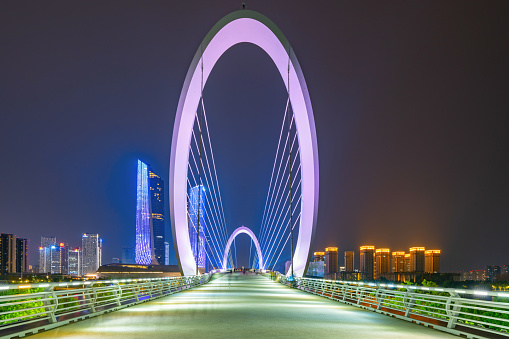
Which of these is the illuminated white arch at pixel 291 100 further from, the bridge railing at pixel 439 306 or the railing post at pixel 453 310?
the railing post at pixel 453 310

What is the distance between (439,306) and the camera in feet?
46.4

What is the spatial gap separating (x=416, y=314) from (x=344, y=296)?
21.0 ft

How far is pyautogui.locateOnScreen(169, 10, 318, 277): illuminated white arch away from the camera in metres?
32.6

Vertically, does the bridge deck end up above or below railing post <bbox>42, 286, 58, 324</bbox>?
below

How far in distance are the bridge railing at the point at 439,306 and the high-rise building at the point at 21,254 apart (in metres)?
157

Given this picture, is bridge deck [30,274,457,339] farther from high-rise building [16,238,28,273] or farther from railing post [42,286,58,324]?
high-rise building [16,238,28,273]

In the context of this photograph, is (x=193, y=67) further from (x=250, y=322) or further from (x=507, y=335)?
(x=507, y=335)

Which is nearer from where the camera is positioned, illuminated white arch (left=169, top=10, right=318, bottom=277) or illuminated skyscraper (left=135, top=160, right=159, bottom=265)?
illuminated white arch (left=169, top=10, right=318, bottom=277)

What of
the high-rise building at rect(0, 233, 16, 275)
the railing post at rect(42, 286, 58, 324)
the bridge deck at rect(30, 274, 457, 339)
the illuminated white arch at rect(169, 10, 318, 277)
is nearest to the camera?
the bridge deck at rect(30, 274, 457, 339)

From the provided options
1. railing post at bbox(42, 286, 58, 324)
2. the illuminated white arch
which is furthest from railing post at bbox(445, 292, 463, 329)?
the illuminated white arch

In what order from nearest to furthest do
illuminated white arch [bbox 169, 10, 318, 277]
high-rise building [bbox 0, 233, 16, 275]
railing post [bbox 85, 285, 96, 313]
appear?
railing post [bbox 85, 285, 96, 313] → illuminated white arch [bbox 169, 10, 318, 277] → high-rise building [bbox 0, 233, 16, 275]

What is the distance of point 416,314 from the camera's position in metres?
13.1

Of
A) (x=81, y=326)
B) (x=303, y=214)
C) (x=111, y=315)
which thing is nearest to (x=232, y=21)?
(x=303, y=214)

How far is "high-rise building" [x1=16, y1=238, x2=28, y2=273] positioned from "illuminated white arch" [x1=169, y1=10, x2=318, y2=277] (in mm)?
140869
